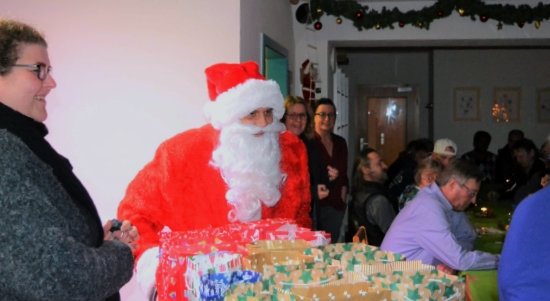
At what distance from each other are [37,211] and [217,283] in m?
A: 0.42

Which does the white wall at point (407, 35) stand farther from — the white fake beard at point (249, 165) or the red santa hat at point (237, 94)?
the white fake beard at point (249, 165)

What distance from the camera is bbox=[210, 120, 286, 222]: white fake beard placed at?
8.09 ft

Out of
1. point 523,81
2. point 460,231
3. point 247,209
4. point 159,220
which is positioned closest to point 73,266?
point 159,220

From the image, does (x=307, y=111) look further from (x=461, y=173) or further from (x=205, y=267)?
(x=205, y=267)

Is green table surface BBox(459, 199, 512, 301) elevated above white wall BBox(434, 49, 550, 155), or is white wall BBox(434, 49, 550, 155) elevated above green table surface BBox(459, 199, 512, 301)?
white wall BBox(434, 49, 550, 155)

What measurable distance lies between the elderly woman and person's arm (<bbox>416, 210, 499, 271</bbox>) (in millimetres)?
1899

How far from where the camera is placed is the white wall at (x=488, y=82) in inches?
414

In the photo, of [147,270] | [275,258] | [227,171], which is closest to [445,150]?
[227,171]

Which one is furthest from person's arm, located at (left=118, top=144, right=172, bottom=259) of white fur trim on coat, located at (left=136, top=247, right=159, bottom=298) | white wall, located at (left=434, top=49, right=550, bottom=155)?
white wall, located at (left=434, top=49, right=550, bottom=155)

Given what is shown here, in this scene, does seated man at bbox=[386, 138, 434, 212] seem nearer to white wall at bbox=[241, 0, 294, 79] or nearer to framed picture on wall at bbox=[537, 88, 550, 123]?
white wall at bbox=[241, 0, 294, 79]

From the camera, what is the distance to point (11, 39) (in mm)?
1351

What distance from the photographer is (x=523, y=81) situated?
34.7 ft

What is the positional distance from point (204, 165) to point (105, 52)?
184cm

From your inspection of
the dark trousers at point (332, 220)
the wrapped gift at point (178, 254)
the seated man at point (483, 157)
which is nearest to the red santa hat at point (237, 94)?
the wrapped gift at point (178, 254)
